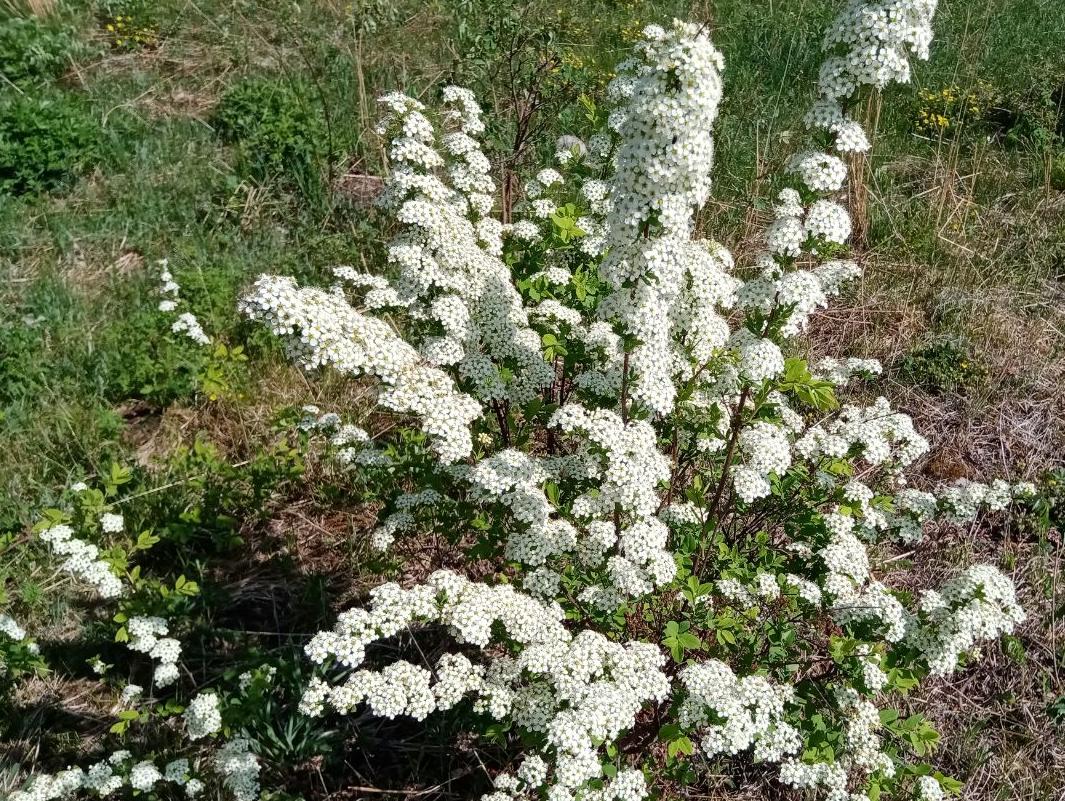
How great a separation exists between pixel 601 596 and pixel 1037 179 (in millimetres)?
6707

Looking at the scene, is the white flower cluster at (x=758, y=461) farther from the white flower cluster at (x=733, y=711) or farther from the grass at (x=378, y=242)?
the grass at (x=378, y=242)

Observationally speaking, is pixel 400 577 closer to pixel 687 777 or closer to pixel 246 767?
pixel 246 767

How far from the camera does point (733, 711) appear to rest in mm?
2820

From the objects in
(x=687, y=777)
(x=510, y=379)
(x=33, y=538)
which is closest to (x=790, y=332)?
(x=510, y=379)

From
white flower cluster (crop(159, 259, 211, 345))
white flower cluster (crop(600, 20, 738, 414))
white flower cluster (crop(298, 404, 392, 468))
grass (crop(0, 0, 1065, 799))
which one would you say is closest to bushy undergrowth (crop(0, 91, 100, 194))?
grass (crop(0, 0, 1065, 799))

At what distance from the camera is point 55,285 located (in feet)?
21.0

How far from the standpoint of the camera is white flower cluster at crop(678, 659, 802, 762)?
9.29ft

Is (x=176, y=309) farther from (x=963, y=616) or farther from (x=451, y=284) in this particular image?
(x=963, y=616)

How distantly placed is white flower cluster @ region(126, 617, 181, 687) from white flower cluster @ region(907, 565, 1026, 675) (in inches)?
121

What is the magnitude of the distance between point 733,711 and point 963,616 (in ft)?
3.27

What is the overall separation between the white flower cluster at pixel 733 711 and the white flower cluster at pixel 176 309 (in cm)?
367

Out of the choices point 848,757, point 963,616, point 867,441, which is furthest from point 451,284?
point 848,757

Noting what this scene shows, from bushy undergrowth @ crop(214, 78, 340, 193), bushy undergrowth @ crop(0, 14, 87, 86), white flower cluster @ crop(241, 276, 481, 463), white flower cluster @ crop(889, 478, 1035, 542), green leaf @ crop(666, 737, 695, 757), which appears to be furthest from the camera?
bushy undergrowth @ crop(0, 14, 87, 86)

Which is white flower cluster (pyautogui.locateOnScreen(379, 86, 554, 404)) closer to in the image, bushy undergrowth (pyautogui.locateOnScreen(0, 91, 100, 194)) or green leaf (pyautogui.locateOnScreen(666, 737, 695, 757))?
green leaf (pyautogui.locateOnScreen(666, 737, 695, 757))
